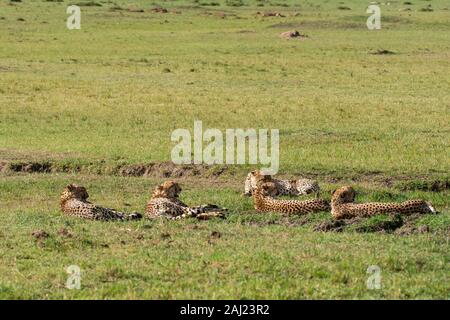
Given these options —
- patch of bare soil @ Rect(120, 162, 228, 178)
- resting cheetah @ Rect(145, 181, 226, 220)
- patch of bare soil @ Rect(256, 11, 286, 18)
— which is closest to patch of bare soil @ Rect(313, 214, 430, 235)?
resting cheetah @ Rect(145, 181, 226, 220)

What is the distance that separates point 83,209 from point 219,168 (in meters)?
3.96

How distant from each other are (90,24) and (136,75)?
1864cm

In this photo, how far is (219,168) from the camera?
52.3 ft

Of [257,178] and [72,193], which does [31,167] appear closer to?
[72,193]

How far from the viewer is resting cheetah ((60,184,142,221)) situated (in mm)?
12172

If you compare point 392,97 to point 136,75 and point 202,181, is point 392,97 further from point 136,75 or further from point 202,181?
point 202,181

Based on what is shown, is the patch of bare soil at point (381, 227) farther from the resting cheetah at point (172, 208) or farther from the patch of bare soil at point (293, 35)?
the patch of bare soil at point (293, 35)

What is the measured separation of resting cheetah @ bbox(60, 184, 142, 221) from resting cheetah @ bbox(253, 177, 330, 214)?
1.47 metres

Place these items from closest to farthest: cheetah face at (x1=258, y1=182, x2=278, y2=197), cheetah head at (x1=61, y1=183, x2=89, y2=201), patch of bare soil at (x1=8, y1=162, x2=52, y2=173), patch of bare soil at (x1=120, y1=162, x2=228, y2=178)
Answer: cheetah head at (x1=61, y1=183, x2=89, y2=201)
cheetah face at (x1=258, y1=182, x2=278, y2=197)
patch of bare soil at (x1=120, y1=162, x2=228, y2=178)
patch of bare soil at (x1=8, y1=162, x2=52, y2=173)

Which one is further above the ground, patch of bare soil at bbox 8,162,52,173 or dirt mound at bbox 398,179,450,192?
dirt mound at bbox 398,179,450,192

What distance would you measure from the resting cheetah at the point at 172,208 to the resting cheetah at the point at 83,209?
236 millimetres

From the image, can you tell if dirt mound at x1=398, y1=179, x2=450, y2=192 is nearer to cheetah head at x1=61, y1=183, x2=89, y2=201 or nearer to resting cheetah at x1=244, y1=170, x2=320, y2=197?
resting cheetah at x1=244, y1=170, x2=320, y2=197

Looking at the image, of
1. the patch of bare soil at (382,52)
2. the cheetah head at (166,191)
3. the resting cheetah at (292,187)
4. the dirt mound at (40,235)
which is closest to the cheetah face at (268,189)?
the resting cheetah at (292,187)

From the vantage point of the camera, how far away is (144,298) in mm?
8188
